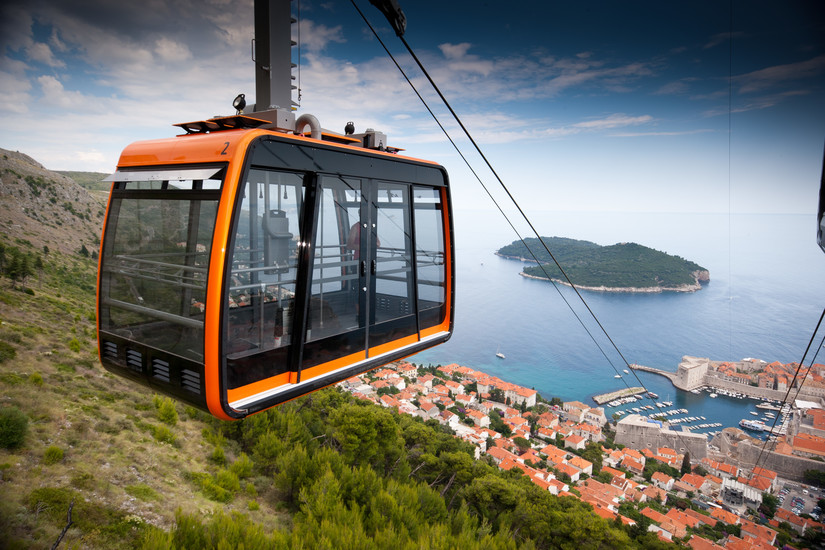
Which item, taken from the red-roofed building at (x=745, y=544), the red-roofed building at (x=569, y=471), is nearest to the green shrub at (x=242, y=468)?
the red-roofed building at (x=569, y=471)

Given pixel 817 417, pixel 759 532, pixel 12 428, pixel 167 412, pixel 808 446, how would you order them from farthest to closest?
pixel 817 417, pixel 808 446, pixel 759 532, pixel 167 412, pixel 12 428

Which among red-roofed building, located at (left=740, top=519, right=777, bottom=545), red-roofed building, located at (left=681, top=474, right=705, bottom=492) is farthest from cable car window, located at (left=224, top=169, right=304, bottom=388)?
red-roofed building, located at (left=681, top=474, right=705, bottom=492)

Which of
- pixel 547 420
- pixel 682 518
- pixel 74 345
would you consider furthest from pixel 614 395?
pixel 74 345

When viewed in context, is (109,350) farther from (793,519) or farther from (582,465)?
(793,519)

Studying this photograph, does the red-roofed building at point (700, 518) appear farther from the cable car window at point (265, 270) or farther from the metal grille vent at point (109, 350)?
the metal grille vent at point (109, 350)

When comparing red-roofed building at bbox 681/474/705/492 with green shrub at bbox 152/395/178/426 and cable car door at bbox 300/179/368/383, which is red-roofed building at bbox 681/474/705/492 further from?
cable car door at bbox 300/179/368/383

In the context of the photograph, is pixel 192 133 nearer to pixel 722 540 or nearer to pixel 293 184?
pixel 293 184
